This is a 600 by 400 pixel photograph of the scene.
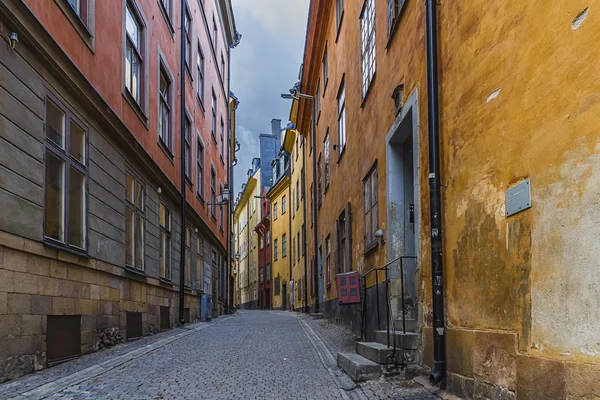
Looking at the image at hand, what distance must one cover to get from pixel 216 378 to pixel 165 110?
9439mm

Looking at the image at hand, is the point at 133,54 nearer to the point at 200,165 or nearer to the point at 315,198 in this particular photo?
the point at 200,165

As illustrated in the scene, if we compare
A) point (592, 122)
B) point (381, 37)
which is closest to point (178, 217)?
point (381, 37)

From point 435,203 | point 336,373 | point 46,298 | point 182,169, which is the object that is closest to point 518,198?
point 435,203

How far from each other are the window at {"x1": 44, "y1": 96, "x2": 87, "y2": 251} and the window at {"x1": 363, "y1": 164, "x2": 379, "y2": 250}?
430 centimetres

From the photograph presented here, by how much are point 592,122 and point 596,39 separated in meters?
0.48

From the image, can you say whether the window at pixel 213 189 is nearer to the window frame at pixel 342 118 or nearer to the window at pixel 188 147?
the window at pixel 188 147

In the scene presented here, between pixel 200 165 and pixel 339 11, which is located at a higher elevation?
pixel 339 11

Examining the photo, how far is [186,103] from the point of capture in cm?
1708

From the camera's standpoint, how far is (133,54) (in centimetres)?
1140

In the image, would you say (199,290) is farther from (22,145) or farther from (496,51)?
(496,51)

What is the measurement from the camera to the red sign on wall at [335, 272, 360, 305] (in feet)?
29.9

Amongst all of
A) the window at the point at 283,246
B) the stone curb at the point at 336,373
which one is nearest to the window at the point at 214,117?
the window at the point at 283,246

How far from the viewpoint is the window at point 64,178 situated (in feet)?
22.8

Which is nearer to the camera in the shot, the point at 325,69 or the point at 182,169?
the point at 182,169
